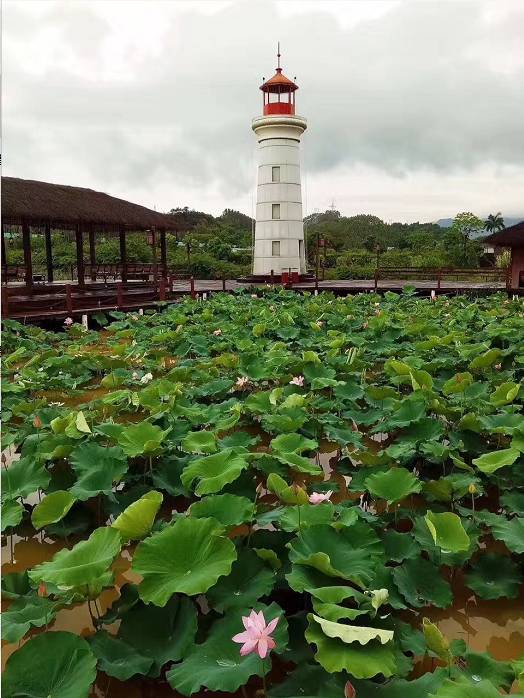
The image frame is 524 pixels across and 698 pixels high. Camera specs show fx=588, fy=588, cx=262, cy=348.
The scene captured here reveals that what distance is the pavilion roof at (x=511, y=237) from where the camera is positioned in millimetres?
15031

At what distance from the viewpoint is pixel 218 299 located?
11.7 meters

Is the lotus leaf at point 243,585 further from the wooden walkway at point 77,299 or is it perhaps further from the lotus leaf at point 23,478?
the wooden walkway at point 77,299

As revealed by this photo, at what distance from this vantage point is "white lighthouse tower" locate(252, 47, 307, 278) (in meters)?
19.2

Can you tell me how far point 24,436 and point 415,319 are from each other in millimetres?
5869

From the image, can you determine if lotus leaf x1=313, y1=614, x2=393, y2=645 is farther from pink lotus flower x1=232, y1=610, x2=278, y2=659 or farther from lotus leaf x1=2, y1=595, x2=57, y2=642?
lotus leaf x1=2, y1=595, x2=57, y2=642

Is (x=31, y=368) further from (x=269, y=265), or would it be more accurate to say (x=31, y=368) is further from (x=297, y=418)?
(x=269, y=265)

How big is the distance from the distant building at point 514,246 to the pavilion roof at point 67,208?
8.66 m

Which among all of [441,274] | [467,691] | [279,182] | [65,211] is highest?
→ [279,182]

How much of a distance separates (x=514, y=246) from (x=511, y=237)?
1.51 feet

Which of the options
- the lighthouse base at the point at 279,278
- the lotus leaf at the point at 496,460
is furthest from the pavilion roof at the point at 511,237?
the lotus leaf at the point at 496,460

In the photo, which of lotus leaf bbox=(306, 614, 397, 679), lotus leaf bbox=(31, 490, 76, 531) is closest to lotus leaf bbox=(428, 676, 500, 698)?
lotus leaf bbox=(306, 614, 397, 679)

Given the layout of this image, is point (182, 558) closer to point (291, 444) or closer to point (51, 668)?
point (51, 668)

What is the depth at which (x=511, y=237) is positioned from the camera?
50.0 ft

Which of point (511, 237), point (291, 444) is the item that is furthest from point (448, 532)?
point (511, 237)
